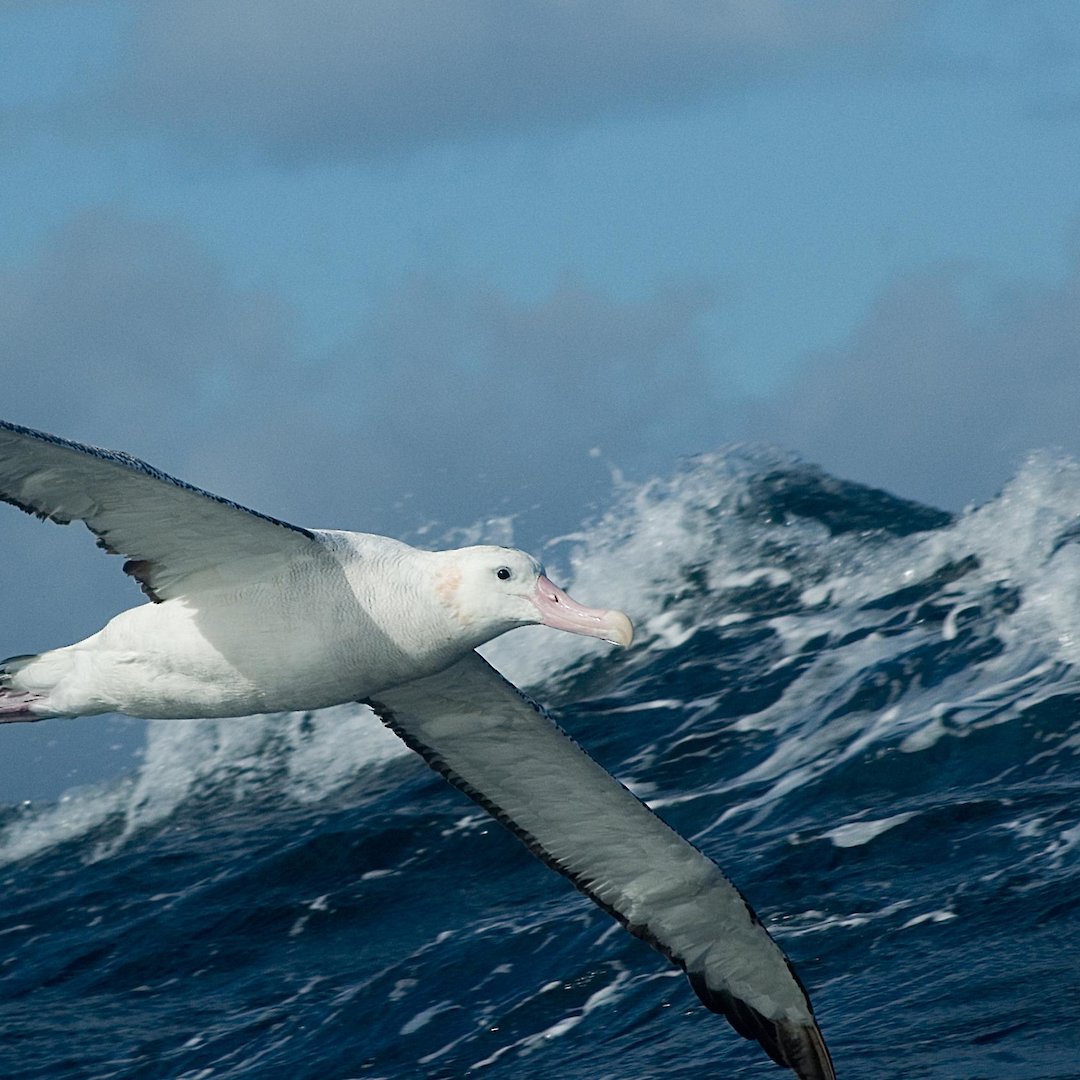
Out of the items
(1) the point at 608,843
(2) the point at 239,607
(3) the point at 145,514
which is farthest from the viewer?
(1) the point at 608,843

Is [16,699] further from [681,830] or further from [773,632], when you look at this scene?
[773,632]

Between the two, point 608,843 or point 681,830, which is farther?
point 681,830

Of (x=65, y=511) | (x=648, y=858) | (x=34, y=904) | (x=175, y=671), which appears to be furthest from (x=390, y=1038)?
(x=34, y=904)

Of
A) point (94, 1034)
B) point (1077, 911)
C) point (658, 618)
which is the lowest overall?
point (1077, 911)

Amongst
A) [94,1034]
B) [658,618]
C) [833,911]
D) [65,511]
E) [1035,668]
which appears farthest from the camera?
[658,618]

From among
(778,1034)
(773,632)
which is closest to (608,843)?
(778,1034)

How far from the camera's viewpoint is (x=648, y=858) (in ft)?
28.4

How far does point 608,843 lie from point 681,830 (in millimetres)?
3390

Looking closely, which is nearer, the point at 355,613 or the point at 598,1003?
the point at 355,613

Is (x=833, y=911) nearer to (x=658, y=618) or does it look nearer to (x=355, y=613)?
(x=355, y=613)

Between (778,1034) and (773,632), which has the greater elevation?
(773,632)

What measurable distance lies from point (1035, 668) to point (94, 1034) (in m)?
7.19

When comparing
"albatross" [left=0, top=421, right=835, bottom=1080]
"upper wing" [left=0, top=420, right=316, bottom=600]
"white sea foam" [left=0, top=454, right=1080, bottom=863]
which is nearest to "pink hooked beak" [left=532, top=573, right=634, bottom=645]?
"albatross" [left=0, top=421, right=835, bottom=1080]

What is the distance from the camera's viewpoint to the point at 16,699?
7.87 meters
